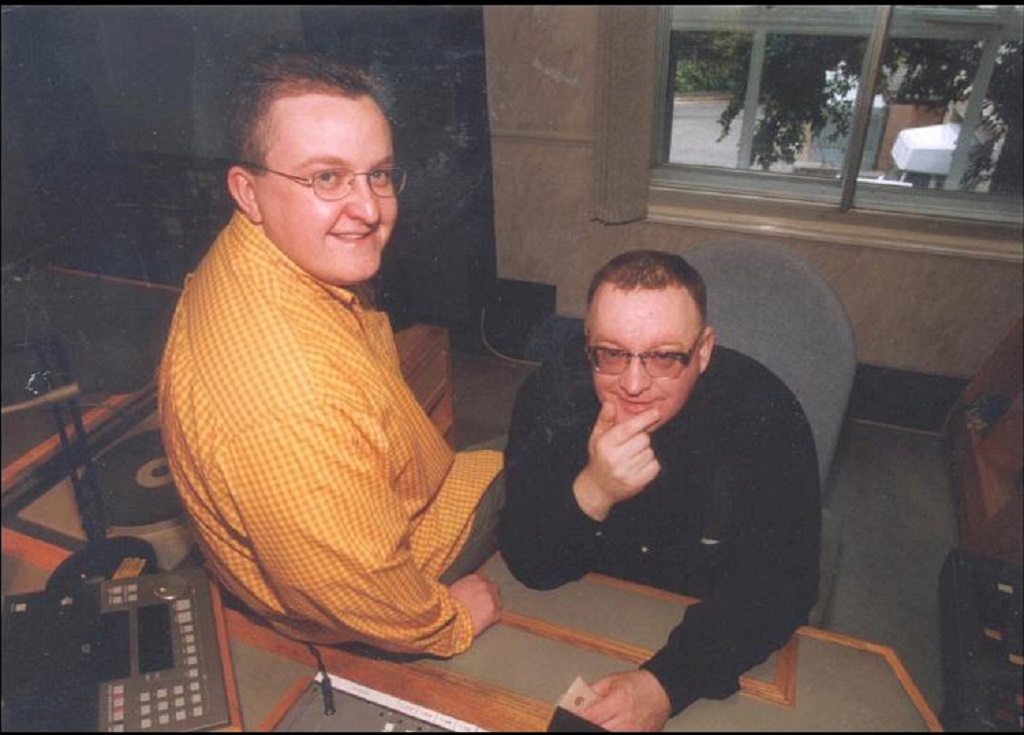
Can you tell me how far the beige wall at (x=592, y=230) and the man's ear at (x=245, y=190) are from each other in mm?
1811

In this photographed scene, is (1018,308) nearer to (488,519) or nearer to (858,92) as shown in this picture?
(858,92)

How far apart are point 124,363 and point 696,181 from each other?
88.4 inches

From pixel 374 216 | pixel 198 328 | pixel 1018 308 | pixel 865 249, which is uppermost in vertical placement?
pixel 374 216

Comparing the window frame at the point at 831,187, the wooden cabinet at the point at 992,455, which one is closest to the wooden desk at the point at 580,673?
the wooden cabinet at the point at 992,455

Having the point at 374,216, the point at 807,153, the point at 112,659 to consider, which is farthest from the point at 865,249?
the point at 112,659

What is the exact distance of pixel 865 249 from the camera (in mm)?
2570

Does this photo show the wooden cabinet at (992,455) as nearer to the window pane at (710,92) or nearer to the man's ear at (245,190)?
the window pane at (710,92)

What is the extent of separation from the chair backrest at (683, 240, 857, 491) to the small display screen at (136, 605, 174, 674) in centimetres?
109

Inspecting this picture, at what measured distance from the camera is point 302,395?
823mm

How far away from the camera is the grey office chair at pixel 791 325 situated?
1319 mm

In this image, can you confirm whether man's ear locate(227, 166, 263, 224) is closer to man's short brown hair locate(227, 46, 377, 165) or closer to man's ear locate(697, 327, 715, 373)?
man's short brown hair locate(227, 46, 377, 165)

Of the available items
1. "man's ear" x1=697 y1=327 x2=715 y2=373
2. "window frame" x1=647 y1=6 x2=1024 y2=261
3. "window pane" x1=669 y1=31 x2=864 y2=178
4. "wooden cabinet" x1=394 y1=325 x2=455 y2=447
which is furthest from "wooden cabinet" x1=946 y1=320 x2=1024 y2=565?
"wooden cabinet" x1=394 y1=325 x2=455 y2=447

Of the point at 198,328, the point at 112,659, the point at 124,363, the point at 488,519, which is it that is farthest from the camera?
the point at 488,519

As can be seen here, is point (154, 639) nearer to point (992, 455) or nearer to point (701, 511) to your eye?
point (701, 511)
